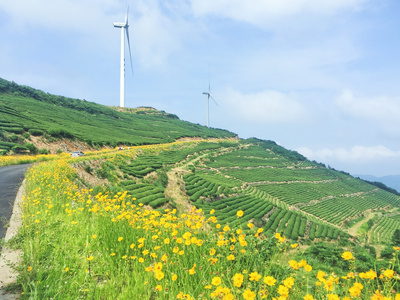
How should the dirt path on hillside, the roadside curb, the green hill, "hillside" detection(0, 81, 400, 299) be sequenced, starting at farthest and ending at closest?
the dirt path on hillside
the green hill
the roadside curb
"hillside" detection(0, 81, 400, 299)

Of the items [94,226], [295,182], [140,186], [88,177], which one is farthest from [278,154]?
[94,226]

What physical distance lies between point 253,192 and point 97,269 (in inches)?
3157

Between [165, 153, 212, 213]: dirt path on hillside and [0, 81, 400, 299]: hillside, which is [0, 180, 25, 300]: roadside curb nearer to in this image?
[0, 81, 400, 299]: hillside

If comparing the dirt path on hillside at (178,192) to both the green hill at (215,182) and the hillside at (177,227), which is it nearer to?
the hillside at (177,227)

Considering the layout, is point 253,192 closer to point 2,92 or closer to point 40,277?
point 40,277

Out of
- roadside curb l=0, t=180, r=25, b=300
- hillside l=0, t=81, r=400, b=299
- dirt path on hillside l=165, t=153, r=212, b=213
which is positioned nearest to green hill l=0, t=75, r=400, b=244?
hillside l=0, t=81, r=400, b=299

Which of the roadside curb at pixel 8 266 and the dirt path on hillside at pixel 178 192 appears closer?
the roadside curb at pixel 8 266

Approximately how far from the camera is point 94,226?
20.2 feet


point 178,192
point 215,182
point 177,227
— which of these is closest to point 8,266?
point 177,227

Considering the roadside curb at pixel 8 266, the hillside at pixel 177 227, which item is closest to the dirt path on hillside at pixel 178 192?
the hillside at pixel 177 227

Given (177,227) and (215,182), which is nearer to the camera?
(177,227)

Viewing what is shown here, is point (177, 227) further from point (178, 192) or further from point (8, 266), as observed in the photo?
point (178, 192)

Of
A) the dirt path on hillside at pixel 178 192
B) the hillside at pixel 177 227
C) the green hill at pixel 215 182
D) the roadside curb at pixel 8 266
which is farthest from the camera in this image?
the dirt path on hillside at pixel 178 192

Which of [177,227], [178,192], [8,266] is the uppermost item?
[177,227]
